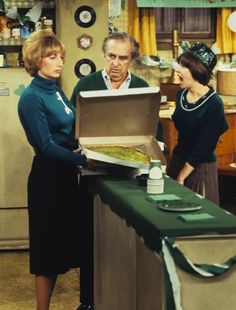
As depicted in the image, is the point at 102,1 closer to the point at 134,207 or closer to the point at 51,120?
the point at 51,120

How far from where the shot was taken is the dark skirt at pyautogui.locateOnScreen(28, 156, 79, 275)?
3.82 m

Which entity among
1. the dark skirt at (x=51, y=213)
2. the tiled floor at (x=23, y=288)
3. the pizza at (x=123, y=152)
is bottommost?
the tiled floor at (x=23, y=288)

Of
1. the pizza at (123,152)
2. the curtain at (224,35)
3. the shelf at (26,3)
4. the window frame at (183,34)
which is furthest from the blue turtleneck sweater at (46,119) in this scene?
the curtain at (224,35)

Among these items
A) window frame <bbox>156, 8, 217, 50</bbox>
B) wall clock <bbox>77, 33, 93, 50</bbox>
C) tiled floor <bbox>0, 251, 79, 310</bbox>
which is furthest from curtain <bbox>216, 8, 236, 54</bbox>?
tiled floor <bbox>0, 251, 79, 310</bbox>

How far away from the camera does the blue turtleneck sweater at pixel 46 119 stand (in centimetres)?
366

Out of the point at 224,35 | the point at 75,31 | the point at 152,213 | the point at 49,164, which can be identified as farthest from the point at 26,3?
the point at 152,213

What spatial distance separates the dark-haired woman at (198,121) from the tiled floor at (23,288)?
1110 mm

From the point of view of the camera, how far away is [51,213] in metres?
3.84

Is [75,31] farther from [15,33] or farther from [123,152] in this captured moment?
[123,152]

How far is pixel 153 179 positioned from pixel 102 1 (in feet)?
9.00

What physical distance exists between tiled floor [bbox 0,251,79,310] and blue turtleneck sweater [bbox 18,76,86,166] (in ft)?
3.96

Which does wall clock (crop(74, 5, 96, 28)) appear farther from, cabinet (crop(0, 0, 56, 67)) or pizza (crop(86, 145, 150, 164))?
pizza (crop(86, 145, 150, 164))

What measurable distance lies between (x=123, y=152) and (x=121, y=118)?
0.23 meters

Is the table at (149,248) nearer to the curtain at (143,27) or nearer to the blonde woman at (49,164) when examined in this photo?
the blonde woman at (49,164)
